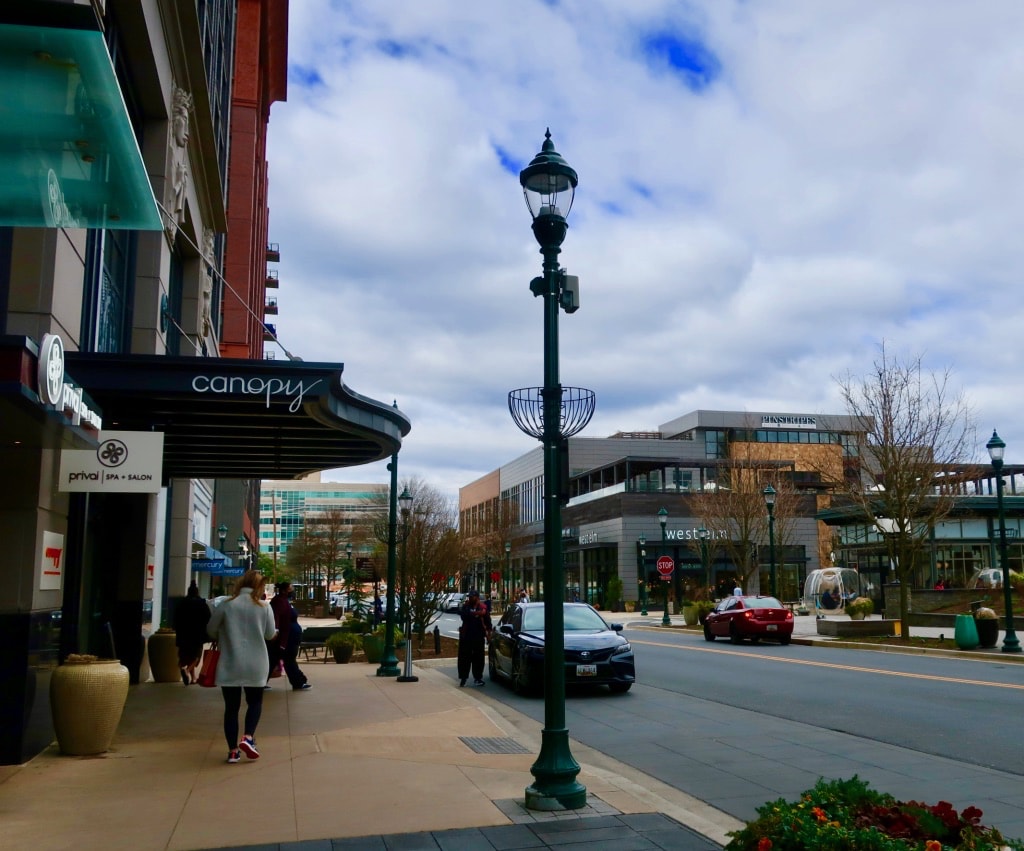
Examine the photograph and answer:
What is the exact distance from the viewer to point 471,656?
18.5m

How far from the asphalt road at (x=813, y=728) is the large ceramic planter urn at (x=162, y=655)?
5492mm

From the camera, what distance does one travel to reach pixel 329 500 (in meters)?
166

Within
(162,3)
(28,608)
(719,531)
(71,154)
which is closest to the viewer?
(71,154)

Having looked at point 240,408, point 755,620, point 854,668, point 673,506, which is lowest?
point 854,668

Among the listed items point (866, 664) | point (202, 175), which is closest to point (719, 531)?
point (866, 664)

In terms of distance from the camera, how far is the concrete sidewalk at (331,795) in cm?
637

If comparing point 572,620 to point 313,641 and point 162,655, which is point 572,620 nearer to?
point 162,655

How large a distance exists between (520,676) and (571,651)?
4.77 ft

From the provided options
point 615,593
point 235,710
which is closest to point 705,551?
point 615,593

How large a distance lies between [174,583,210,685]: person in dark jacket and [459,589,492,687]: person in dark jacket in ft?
15.6

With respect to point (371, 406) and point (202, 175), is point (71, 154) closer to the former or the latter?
point (371, 406)

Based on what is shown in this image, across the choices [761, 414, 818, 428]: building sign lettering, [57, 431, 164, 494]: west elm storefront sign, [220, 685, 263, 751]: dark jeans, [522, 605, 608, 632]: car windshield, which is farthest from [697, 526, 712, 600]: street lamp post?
[220, 685, 263, 751]: dark jeans

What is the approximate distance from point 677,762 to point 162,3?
44.3 ft

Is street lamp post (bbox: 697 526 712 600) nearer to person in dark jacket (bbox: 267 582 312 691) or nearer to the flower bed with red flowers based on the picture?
person in dark jacket (bbox: 267 582 312 691)
